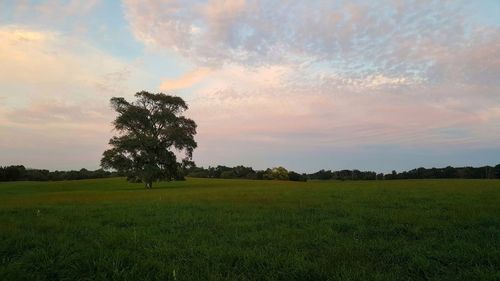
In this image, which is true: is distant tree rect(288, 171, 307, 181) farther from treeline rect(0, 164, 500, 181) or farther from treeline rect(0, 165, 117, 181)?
treeline rect(0, 165, 117, 181)

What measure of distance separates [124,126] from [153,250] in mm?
49532

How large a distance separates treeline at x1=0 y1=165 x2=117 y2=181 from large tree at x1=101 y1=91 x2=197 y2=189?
49.7 meters

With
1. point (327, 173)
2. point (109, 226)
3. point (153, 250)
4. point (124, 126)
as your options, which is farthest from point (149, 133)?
point (327, 173)

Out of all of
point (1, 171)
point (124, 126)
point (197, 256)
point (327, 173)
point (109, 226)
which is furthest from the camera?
point (327, 173)

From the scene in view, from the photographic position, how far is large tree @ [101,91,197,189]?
53.0 metres

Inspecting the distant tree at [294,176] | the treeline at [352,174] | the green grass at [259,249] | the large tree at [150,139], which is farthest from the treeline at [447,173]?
the green grass at [259,249]

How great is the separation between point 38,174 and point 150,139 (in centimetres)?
6999

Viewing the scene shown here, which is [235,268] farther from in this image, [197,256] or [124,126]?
[124,126]

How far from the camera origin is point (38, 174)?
107750 mm

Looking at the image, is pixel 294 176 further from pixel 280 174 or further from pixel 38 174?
pixel 38 174

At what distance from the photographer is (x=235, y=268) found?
750 cm

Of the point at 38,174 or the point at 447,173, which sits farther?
the point at 447,173

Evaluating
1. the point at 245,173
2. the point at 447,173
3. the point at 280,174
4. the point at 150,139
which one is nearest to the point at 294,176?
the point at 280,174

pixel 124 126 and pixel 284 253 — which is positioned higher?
pixel 124 126
